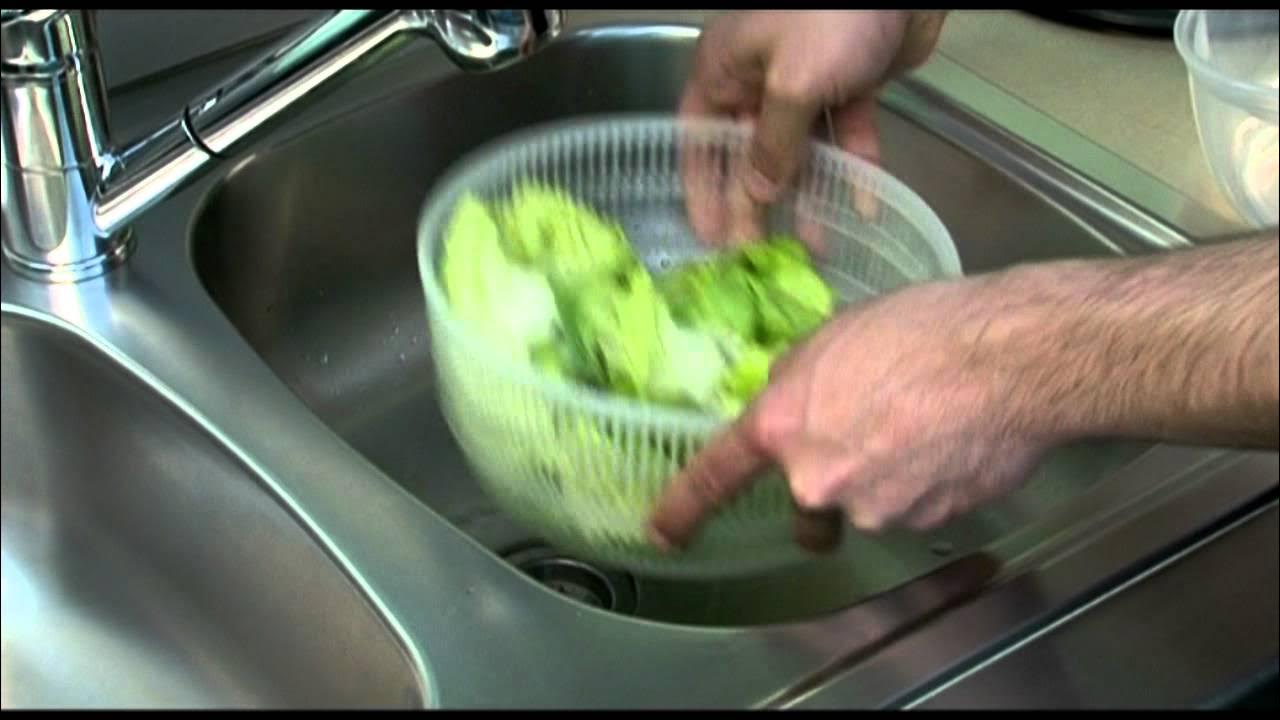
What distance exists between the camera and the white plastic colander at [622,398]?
1.86 ft

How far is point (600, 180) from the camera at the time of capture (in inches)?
31.0

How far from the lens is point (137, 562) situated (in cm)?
72

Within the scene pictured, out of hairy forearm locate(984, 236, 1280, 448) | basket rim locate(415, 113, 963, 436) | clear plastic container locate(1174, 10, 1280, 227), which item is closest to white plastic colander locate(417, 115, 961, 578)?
basket rim locate(415, 113, 963, 436)

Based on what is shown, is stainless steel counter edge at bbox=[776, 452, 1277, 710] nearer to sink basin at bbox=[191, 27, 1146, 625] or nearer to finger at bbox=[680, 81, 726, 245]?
sink basin at bbox=[191, 27, 1146, 625]

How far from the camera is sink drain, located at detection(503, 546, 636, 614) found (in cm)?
73

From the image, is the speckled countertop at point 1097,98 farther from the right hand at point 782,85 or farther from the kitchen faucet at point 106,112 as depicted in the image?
the kitchen faucet at point 106,112

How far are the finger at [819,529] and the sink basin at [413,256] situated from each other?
0.13 metres

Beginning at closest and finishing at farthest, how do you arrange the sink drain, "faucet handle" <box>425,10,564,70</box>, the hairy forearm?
the hairy forearm → "faucet handle" <box>425,10,564,70</box> → the sink drain

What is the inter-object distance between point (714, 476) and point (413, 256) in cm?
39

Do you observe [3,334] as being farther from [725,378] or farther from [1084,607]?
[1084,607]

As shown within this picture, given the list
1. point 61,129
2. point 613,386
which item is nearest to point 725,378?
point 613,386

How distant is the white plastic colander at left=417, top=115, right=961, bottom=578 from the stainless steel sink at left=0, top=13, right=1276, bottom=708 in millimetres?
41

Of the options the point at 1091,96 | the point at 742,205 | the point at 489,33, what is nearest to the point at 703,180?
the point at 742,205

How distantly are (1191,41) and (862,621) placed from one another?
0.48 meters
